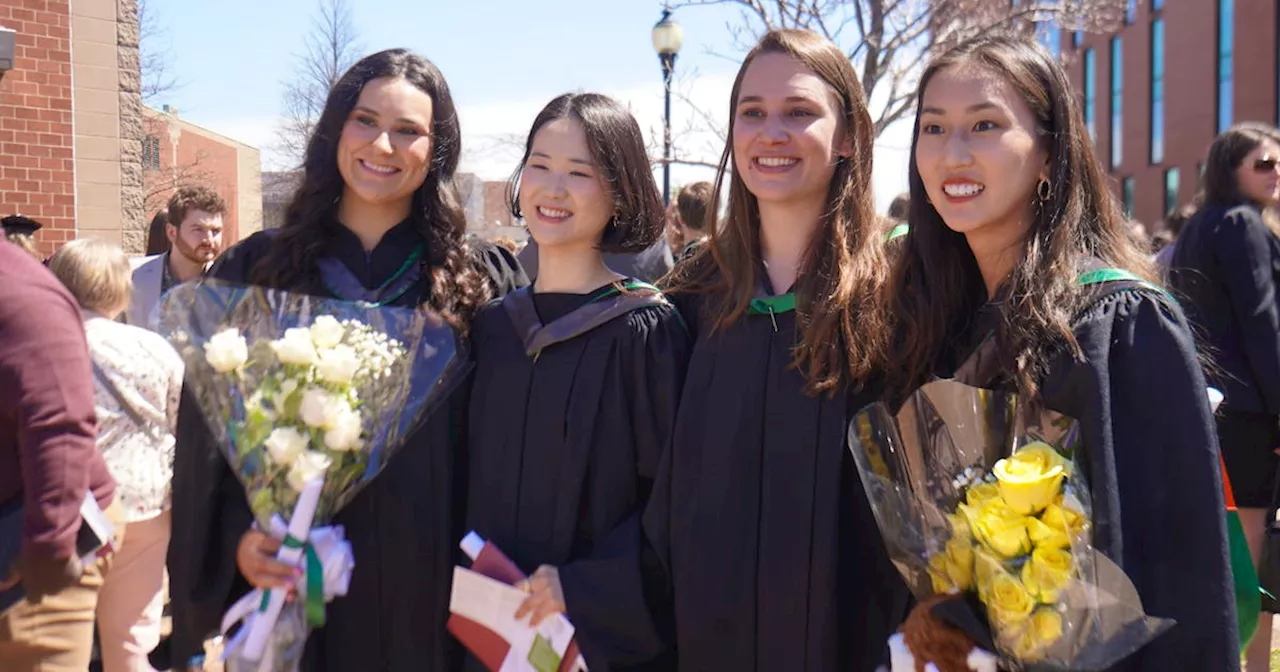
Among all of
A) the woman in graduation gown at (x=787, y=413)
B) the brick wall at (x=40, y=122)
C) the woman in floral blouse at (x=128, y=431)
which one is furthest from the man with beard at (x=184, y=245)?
the woman in graduation gown at (x=787, y=413)

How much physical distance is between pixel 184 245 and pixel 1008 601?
5.23m

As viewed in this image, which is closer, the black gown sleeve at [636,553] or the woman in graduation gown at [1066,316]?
the woman in graduation gown at [1066,316]

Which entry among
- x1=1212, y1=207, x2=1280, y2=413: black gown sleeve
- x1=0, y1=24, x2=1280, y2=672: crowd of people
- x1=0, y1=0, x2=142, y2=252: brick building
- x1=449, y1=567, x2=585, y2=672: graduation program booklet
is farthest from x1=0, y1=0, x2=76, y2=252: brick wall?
x1=1212, y1=207, x2=1280, y2=413: black gown sleeve

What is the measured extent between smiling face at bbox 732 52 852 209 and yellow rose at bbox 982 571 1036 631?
1062 millimetres

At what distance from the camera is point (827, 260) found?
2.54m

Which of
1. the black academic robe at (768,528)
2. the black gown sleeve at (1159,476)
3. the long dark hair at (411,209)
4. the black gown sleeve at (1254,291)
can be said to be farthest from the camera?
the black gown sleeve at (1254,291)

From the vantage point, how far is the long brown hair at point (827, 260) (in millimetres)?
2395

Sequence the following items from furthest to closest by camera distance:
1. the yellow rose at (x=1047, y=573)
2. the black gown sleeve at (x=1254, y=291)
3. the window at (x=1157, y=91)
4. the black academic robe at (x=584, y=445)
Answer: the window at (x=1157, y=91)
the black gown sleeve at (x=1254, y=291)
the black academic robe at (x=584, y=445)
the yellow rose at (x=1047, y=573)

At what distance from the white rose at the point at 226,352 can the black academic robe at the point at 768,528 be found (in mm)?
994

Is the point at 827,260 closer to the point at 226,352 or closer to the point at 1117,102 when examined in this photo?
the point at 226,352

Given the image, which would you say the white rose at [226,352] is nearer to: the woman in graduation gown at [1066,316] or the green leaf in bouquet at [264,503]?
the green leaf in bouquet at [264,503]

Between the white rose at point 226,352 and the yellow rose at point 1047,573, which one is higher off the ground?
the white rose at point 226,352

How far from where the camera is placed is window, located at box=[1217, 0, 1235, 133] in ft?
94.7

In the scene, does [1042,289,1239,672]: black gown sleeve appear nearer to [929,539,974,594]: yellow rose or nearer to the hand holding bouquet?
[929,539,974,594]: yellow rose
